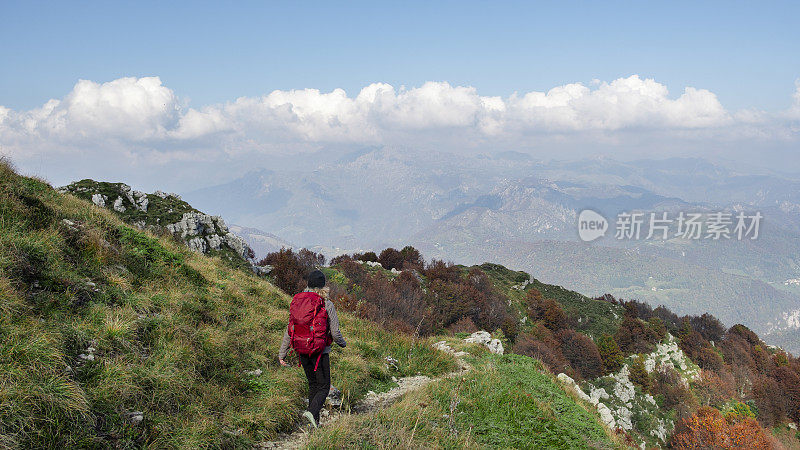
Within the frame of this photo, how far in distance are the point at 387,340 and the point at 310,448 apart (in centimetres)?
691

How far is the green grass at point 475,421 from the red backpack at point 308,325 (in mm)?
1171

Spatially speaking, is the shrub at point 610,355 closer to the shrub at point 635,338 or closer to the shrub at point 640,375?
the shrub at point 640,375

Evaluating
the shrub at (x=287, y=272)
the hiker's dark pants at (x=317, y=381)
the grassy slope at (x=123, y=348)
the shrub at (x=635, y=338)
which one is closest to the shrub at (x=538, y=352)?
the shrub at (x=635, y=338)

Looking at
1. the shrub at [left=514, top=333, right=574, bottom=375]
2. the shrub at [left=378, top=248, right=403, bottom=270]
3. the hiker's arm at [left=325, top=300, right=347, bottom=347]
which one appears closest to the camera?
the hiker's arm at [left=325, top=300, right=347, bottom=347]

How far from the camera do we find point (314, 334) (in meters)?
5.80

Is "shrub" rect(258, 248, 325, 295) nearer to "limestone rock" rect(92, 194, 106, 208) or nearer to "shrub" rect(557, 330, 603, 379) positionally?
"limestone rock" rect(92, 194, 106, 208)

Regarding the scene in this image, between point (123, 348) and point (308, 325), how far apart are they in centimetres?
315

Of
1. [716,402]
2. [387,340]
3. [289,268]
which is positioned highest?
[387,340]

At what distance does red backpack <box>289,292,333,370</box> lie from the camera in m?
5.78

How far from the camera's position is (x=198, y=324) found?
8.48 meters

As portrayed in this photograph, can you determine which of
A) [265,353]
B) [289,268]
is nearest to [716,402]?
[289,268]

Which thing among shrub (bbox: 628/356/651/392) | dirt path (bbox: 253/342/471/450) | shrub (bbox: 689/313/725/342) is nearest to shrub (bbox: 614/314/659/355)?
shrub (bbox: 628/356/651/392)

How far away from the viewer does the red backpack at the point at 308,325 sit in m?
5.78

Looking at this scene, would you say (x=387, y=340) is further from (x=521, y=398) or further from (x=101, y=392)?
(x=101, y=392)
